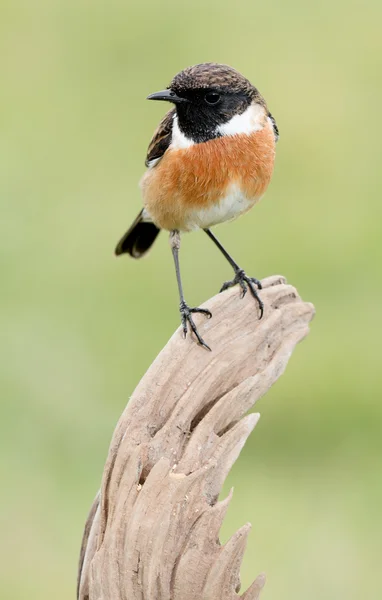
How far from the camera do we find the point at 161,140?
22.1ft

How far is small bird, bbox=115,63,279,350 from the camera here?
632 cm

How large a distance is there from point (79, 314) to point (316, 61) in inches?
170

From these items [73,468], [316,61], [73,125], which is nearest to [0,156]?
[73,125]

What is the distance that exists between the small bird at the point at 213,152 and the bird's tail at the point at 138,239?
2.98 feet

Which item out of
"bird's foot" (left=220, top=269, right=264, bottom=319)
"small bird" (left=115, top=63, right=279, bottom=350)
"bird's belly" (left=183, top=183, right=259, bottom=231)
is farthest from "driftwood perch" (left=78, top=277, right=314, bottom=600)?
"bird's belly" (left=183, top=183, right=259, bottom=231)

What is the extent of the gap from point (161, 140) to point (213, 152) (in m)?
0.42

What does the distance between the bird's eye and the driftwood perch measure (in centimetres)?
133

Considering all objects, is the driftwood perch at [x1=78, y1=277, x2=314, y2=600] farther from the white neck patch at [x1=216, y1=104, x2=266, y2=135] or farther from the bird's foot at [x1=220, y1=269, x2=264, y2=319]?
the white neck patch at [x1=216, y1=104, x2=266, y2=135]

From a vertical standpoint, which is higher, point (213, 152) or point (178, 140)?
point (178, 140)

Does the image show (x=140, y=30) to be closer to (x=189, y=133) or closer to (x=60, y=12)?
(x=60, y=12)

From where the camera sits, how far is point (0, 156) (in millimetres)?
12562

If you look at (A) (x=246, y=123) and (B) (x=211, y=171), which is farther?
(A) (x=246, y=123)

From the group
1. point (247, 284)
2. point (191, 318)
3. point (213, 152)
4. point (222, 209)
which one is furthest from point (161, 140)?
point (191, 318)

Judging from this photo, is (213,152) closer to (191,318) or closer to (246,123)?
(246,123)
